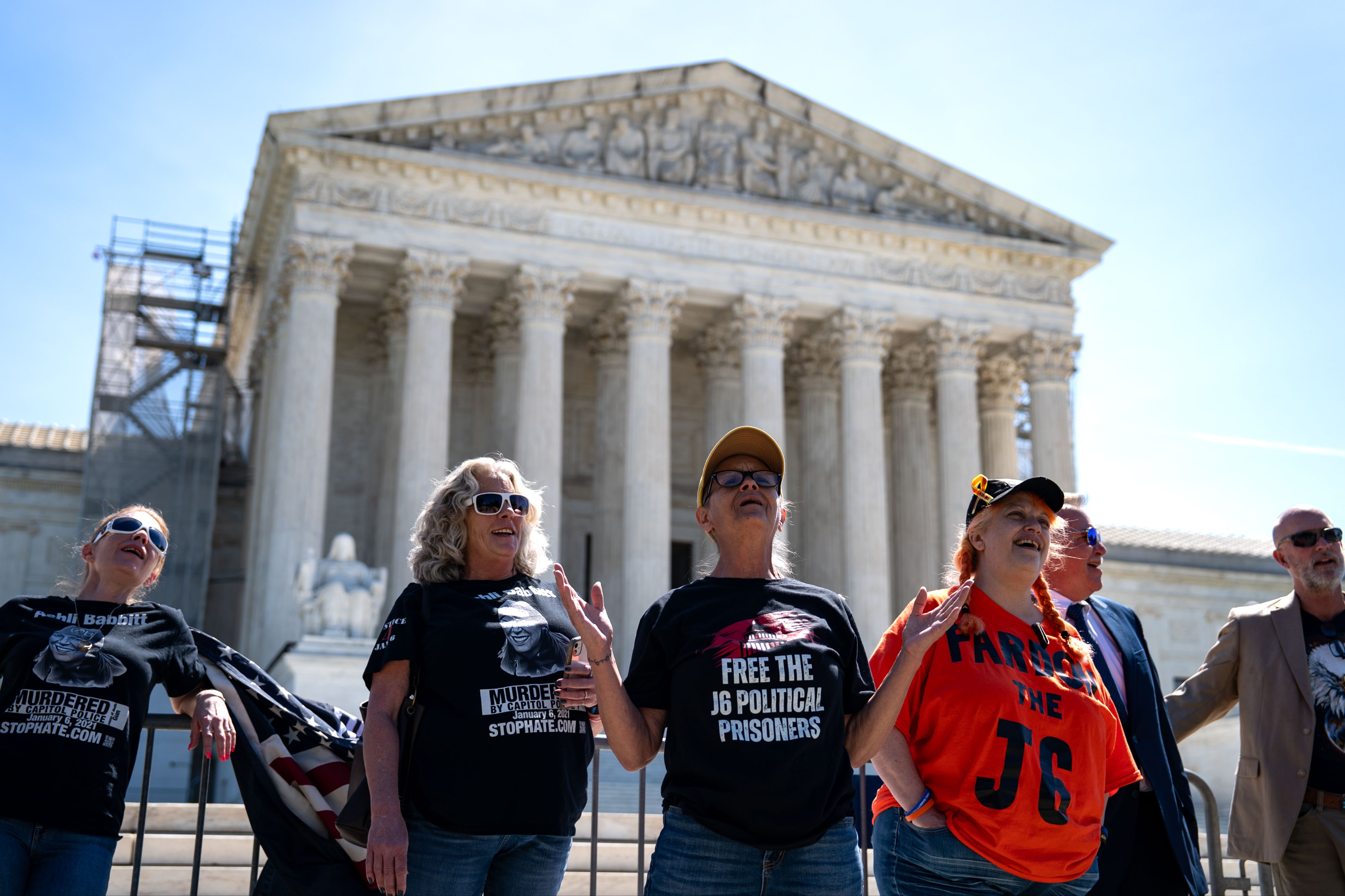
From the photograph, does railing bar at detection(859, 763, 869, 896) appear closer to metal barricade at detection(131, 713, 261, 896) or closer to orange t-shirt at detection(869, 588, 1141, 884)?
orange t-shirt at detection(869, 588, 1141, 884)

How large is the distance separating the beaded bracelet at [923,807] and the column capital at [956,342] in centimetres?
2769

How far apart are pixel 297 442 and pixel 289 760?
70.4 ft

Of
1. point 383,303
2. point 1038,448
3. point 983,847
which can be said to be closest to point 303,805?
point 983,847

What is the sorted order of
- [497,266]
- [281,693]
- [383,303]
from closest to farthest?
[281,693]
[497,266]
[383,303]

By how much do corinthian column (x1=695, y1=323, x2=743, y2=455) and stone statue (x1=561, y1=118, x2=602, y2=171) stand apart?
5159 millimetres

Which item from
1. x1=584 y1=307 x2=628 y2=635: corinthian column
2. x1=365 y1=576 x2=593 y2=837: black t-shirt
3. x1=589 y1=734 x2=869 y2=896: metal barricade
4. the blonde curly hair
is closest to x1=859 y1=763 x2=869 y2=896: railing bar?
x1=589 y1=734 x2=869 y2=896: metal barricade

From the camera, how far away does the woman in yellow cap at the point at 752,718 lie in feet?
15.3

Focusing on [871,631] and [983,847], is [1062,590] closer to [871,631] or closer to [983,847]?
[983,847]

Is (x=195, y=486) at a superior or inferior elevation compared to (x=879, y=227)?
inferior

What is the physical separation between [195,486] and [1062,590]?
3023cm

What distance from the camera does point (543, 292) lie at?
28.8 meters

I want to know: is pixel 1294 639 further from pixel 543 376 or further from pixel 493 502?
pixel 543 376

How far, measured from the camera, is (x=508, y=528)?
5535 millimetres

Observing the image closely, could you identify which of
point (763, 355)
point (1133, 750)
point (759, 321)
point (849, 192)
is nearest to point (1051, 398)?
point (849, 192)
